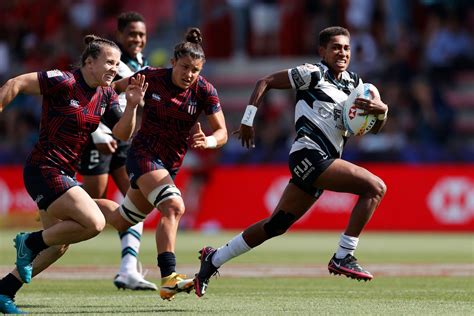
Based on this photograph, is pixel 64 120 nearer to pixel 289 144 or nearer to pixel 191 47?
pixel 191 47

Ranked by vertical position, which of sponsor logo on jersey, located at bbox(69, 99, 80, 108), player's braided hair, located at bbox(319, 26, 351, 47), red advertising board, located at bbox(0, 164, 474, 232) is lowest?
red advertising board, located at bbox(0, 164, 474, 232)

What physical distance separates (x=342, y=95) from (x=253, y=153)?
12.2 metres

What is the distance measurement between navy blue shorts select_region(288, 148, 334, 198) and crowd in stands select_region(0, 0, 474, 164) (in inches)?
404

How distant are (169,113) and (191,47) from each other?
63 centimetres

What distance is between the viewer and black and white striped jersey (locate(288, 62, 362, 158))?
9.63 meters

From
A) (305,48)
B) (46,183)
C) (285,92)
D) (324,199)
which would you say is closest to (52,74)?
(46,183)

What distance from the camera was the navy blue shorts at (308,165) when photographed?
9.51m

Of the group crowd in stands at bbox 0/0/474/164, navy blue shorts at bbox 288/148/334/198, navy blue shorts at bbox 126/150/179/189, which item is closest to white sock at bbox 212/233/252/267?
navy blue shorts at bbox 288/148/334/198

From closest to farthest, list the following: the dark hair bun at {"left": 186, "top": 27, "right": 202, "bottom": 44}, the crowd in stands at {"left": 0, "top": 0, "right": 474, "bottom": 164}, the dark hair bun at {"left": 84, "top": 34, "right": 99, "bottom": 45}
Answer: the dark hair bun at {"left": 84, "top": 34, "right": 99, "bottom": 45}
the dark hair bun at {"left": 186, "top": 27, "right": 202, "bottom": 44}
the crowd in stands at {"left": 0, "top": 0, "right": 474, "bottom": 164}

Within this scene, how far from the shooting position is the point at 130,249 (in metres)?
11.2

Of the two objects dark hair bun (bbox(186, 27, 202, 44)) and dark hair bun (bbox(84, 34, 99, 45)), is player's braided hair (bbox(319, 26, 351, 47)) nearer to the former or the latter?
dark hair bun (bbox(186, 27, 202, 44))

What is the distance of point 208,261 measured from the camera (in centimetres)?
957

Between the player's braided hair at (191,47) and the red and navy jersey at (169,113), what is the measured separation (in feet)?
1.04

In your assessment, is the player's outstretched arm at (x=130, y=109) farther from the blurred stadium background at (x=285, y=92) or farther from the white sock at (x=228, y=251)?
the blurred stadium background at (x=285, y=92)
